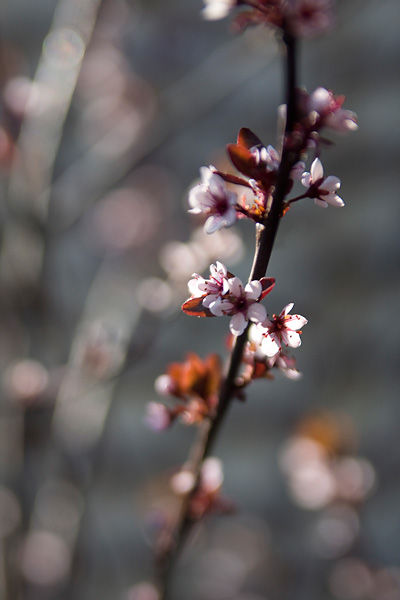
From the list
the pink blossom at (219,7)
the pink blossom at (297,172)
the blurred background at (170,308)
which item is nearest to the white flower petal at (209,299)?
the pink blossom at (297,172)

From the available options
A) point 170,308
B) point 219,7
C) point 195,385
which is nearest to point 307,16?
point 219,7

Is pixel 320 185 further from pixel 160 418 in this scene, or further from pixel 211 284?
pixel 160 418

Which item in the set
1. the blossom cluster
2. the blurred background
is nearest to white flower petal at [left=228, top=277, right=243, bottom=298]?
the blossom cluster

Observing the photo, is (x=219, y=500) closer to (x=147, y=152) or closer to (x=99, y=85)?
(x=147, y=152)

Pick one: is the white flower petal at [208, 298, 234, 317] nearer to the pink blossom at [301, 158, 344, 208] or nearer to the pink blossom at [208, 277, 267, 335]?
the pink blossom at [208, 277, 267, 335]

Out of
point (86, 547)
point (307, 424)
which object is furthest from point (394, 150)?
point (86, 547)
